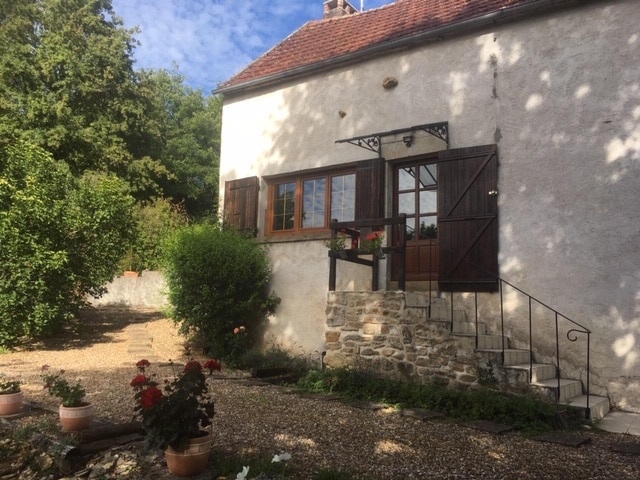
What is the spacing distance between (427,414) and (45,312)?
→ 7.07m

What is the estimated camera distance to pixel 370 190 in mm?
8031

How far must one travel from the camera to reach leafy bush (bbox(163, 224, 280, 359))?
324 inches

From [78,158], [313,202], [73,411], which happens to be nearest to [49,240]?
[313,202]

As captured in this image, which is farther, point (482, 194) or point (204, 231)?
point (204, 231)

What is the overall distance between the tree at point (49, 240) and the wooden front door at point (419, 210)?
19.2 feet

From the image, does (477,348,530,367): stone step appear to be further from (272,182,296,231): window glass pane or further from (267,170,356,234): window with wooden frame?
(272,182,296,231): window glass pane

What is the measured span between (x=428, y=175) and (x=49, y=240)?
6843 millimetres

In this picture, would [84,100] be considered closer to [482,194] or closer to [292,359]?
[292,359]

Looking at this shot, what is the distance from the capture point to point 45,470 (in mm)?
3611

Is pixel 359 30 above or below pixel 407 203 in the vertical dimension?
above

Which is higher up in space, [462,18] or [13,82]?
[13,82]

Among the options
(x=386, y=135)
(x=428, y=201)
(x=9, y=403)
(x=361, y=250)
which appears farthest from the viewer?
(x=386, y=135)

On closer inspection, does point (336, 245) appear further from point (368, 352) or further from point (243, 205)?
point (243, 205)

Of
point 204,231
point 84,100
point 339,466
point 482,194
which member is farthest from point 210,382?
point 84,100
